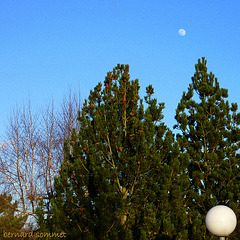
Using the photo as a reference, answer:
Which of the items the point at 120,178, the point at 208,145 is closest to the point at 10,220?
the point at 120,178

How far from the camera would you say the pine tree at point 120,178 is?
25.3ft

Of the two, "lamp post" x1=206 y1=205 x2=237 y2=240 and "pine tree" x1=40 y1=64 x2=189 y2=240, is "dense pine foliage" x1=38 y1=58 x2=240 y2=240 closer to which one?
"pine tree" x1=40 y1=64 x2=189 y2=240

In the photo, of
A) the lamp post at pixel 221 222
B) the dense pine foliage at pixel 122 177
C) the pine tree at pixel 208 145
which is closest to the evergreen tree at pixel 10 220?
the dense pine foliage at pixel 122 177

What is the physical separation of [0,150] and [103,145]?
8484 millimetres

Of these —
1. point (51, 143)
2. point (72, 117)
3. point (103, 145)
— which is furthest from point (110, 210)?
point (72, 117)

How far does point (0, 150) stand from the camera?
15.3 metres

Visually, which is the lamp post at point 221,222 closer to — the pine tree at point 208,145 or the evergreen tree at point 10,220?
the pine tree at point 208,145

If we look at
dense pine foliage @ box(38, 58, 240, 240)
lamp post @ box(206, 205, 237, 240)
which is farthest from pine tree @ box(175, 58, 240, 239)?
lamp post @ box(206, 205, 237, 240)

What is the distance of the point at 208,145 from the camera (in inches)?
467

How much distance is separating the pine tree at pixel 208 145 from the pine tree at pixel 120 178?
216 cm

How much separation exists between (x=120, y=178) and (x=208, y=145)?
4624mm

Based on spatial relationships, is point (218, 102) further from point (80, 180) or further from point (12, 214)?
point (12, 214)

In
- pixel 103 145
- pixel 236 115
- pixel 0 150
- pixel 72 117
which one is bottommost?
pixel 103 145

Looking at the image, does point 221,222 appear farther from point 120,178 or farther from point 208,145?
point 208,145
